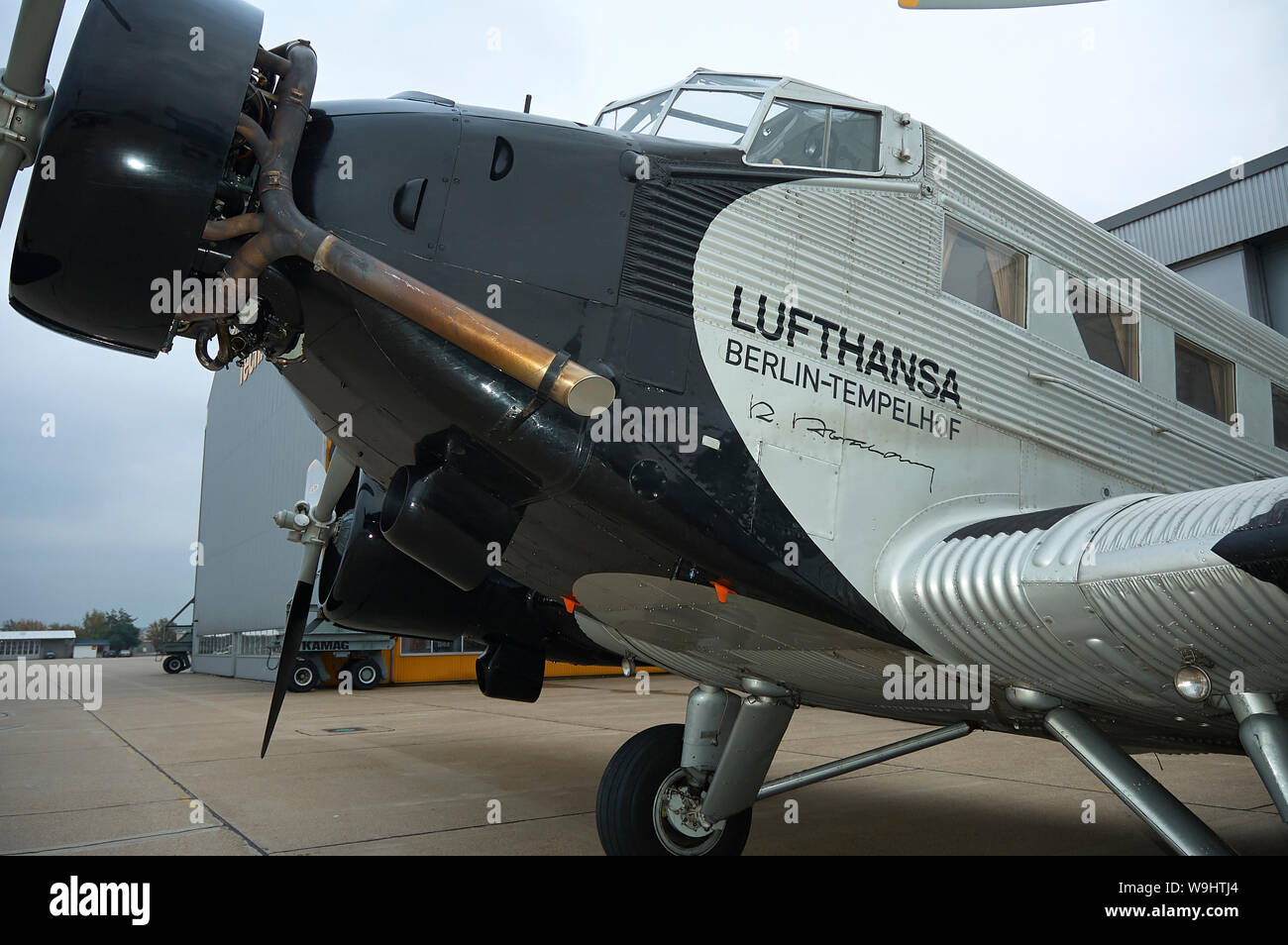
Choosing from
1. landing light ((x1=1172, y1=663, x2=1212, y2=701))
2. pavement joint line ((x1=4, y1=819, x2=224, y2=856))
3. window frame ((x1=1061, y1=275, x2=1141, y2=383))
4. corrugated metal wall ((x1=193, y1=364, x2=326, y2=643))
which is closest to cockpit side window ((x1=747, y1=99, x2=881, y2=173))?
window frame ((x1=1061, y1=275, x2=1141, y2=383))

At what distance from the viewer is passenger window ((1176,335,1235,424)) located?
543 cm

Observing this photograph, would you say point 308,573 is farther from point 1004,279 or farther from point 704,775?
point 1004,279

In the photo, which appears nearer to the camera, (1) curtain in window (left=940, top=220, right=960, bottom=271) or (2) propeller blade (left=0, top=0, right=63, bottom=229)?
(2) propeller blade (left=0, top=0, right=63, bottom=229)

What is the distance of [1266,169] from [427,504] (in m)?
20.1

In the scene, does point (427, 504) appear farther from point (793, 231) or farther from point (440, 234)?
point (793, 231)

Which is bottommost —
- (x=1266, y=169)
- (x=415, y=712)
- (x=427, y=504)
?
(x=415, y=712)

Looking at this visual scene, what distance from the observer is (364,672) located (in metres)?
19.3

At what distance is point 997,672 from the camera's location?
3.53 meters

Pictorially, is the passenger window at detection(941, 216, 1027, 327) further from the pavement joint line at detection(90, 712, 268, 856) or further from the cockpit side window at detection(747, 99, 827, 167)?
the pavement joint line at detection(90, 712, 268, 856)

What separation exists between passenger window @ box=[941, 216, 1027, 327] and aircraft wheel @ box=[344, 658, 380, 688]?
17.6m

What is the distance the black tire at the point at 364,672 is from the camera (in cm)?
1928
